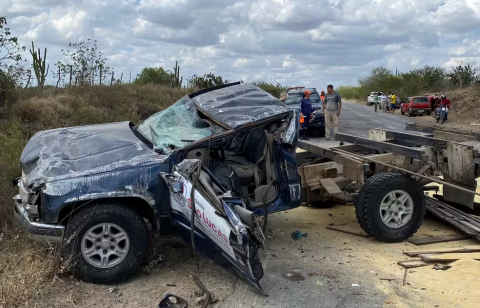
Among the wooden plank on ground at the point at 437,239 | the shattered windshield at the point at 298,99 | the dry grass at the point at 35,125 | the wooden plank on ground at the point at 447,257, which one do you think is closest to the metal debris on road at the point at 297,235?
the wooden plank on ground at the point at 437,239

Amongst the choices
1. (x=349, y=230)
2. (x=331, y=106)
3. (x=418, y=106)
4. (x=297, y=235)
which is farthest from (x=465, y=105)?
(x=297, y=235)

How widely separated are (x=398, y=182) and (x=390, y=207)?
1.09 feet

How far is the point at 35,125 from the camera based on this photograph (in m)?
12.6

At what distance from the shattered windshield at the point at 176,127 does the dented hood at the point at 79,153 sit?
201 millimetres

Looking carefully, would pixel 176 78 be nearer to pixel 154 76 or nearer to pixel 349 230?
pixel 154 76

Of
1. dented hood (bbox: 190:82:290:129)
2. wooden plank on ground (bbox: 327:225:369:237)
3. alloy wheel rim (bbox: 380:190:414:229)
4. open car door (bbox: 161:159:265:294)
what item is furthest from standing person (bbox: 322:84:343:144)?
open car door (bbox: 161:159:265:294)

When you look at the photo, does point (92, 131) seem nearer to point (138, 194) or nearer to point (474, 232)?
point (138, 194)

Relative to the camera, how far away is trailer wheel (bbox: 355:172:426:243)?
5969 millimetres

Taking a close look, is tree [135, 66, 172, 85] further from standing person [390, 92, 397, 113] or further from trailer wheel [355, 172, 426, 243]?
trailer wheel [355, 172, 426, 243]

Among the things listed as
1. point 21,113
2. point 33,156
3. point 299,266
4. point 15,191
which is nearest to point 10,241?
point 33,156

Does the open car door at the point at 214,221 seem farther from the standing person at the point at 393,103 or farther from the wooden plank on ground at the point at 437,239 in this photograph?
the standing person at the point at 393,103

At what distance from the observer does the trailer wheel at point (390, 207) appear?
5.97 meters

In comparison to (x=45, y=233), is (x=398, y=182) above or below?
above

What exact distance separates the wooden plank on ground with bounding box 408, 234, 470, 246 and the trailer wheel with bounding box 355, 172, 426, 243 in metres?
0.12
